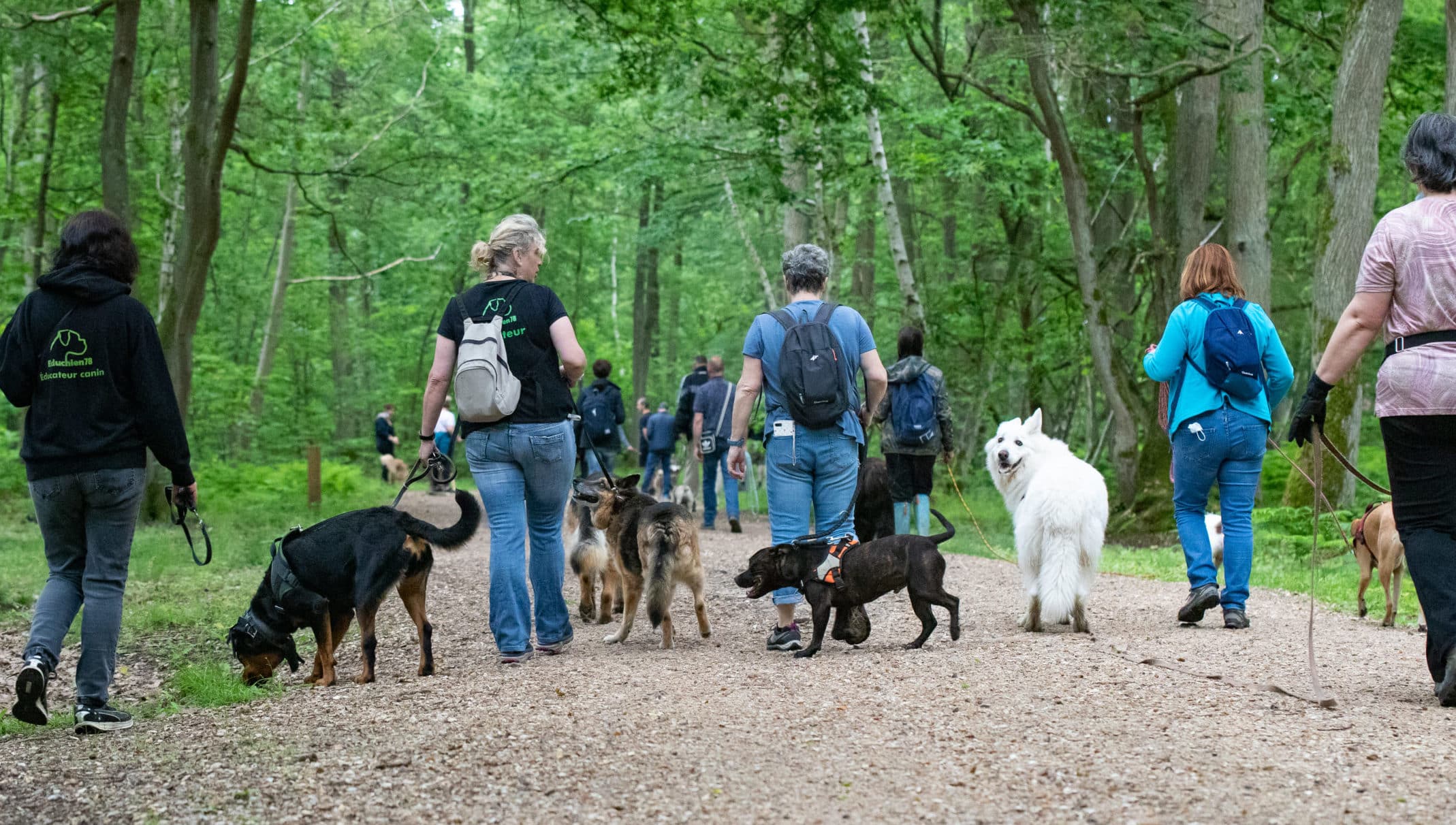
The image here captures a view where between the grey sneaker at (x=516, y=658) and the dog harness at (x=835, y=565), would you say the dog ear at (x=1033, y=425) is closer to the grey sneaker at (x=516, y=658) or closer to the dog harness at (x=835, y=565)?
the dog harness at (x=835, y=565)

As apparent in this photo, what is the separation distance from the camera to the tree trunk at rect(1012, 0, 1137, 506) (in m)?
15.5

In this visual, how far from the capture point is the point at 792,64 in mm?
16641

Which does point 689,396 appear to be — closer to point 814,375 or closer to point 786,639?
point 786,639

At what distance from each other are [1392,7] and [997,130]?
795 cm

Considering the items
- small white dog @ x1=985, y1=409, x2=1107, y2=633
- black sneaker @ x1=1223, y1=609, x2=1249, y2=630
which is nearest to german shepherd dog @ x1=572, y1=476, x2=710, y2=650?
small white dog @ x1=985, y1=409, x2=1107, y2=633

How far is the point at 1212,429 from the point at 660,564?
3.24 m

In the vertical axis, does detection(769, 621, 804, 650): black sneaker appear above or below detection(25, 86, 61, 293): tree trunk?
below

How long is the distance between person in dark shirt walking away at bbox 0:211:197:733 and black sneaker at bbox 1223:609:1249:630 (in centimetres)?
571

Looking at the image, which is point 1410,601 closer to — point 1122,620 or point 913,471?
point 1122,620

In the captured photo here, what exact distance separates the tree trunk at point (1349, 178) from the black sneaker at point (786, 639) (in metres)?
8.56

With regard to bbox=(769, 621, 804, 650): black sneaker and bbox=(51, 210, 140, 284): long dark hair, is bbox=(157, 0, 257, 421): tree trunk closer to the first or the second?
bbox=(51, 210, 140, 284): long dark hair

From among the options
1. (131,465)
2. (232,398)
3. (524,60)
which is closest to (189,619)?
(131,465)

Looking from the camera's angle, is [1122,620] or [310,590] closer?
[310,590]

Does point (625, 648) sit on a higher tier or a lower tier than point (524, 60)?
lower
